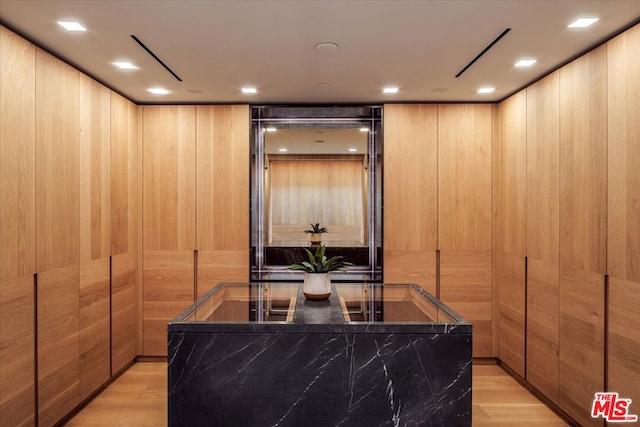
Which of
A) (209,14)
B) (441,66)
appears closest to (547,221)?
(441,66)

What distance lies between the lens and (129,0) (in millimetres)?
2242

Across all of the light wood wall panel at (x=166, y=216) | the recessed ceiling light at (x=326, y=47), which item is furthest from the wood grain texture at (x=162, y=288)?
the recessed ceiling light at (x=326, y=47)

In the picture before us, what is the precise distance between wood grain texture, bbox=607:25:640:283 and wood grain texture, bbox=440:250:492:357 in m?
1.69

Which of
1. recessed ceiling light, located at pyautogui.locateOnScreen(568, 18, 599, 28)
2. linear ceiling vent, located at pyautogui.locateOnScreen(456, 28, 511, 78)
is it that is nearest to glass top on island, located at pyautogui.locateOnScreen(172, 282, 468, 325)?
linear ceiling vent, located at pyautogui.locateOnScreen(456, 28, 511, 78)

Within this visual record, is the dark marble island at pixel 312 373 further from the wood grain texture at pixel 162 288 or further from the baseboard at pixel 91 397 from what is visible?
the wood grain texture at pixel 162 288

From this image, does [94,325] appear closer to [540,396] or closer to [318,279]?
[318,279]

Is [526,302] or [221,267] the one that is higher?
[221,267]

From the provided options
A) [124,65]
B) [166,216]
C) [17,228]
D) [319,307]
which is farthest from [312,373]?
[166,216]

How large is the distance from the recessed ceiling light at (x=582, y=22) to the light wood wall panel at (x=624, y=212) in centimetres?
27

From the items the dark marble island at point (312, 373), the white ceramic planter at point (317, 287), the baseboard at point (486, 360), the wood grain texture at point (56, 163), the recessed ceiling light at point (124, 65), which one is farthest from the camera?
the baseboard at point (486, 360)

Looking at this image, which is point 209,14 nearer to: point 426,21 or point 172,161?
point 426,21

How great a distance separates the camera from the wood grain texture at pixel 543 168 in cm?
330

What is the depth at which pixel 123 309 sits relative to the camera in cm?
409

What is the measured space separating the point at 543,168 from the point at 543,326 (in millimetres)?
1353
